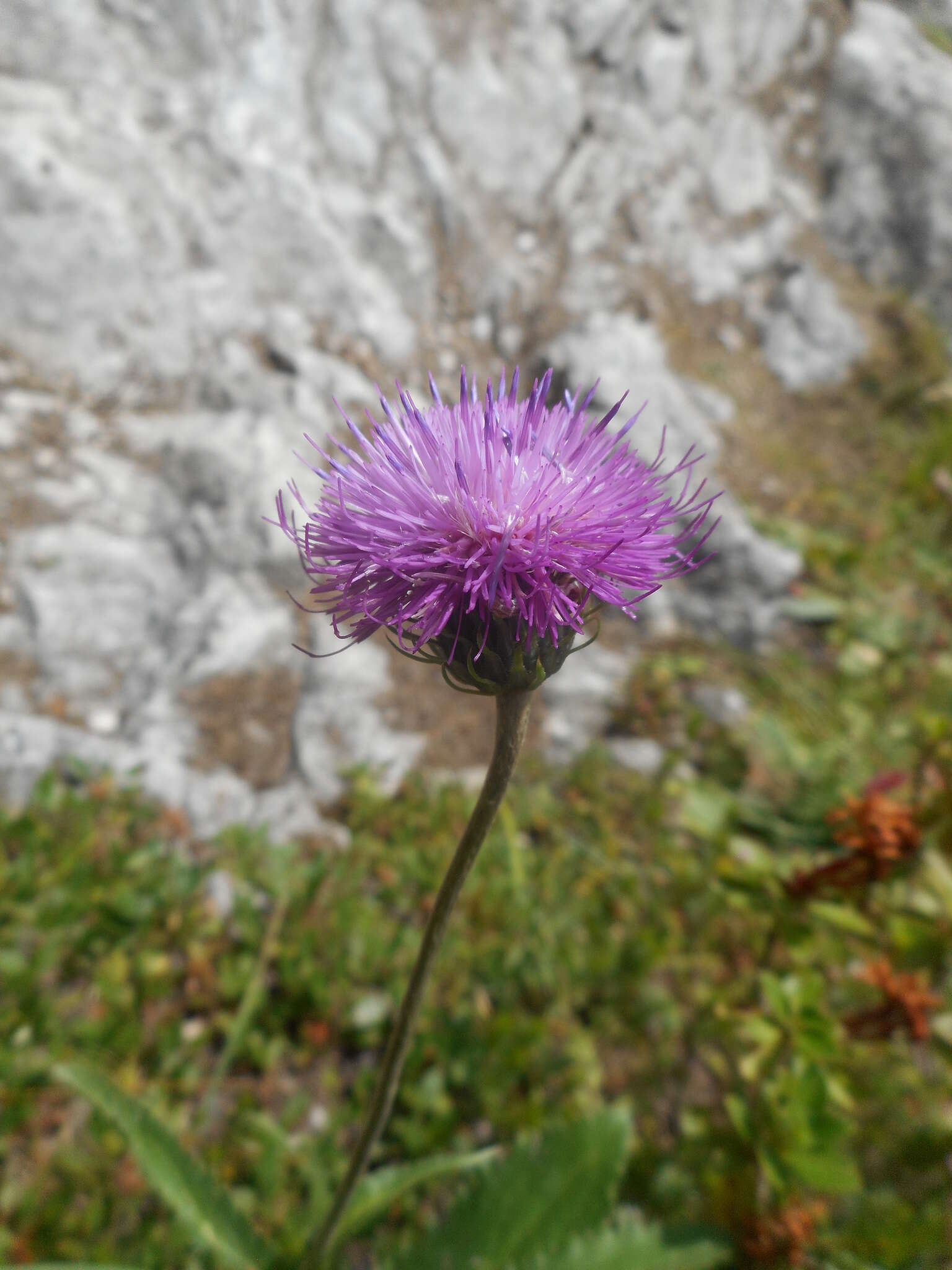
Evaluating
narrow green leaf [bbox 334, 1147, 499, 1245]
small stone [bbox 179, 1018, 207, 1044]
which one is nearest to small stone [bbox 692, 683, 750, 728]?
narrow green leaf [bbox 334, 1147, 499, 1245]

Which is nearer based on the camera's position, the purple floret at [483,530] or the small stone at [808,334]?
→ the purple floret at [483,530]

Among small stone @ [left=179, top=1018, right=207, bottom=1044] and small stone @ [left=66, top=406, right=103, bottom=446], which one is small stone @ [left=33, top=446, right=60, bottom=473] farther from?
small stone @ [left=179, top=1018, right=207, bottom=1044]

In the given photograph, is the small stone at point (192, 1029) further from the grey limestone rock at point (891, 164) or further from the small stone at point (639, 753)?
the grey limestone rock at point (891, 164)

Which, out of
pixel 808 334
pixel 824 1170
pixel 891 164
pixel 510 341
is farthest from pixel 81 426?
pixel 891 164

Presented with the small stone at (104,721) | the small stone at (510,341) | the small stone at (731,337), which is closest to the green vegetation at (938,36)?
the small stone at (731,337)

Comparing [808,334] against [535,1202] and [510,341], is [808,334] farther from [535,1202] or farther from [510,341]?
[535,1202]

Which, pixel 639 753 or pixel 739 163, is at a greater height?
pixel 739 163
